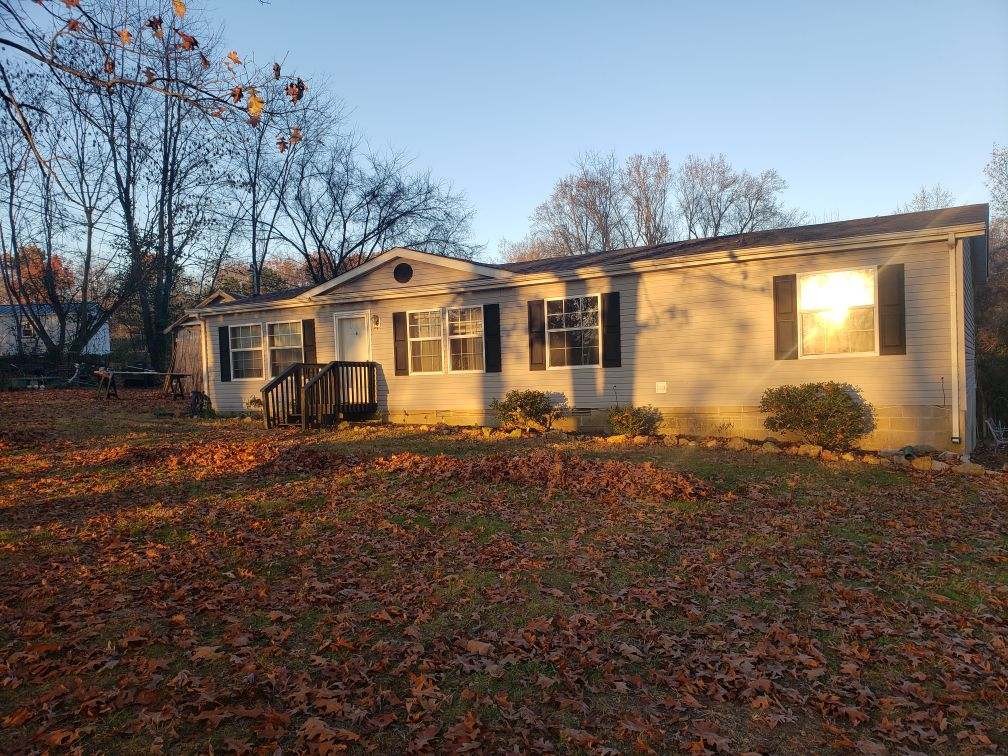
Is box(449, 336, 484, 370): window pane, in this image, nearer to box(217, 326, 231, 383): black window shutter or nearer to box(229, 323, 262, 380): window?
box(229, 323, 262, 380): window

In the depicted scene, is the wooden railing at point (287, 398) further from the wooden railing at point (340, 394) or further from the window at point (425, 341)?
the window at point (425, 341)

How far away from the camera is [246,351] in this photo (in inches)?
667

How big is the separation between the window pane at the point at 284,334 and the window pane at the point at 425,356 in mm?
3278

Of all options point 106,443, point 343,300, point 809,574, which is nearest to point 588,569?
point 809,574

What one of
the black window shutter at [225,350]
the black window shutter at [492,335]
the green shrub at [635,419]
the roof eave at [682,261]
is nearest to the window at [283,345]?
the roof eave at [682,261]

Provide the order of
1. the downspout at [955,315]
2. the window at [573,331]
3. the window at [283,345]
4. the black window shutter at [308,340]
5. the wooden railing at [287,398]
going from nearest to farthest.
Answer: the downspout at [955,315] → the window at [573,331] → the wooden railing at [287,398] → the black window shutter at [308,340] → the window at [283,345]

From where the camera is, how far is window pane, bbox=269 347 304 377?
16286 mm

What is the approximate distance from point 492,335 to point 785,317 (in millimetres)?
5685

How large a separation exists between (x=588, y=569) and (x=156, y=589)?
335 centimetres

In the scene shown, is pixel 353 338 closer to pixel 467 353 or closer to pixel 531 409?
pixel 467 353

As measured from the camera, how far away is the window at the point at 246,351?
1677 cm

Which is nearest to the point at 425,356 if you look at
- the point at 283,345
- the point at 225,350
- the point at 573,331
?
the point at 573,331

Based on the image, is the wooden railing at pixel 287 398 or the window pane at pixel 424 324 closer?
the wooden railing at pixel 287 398

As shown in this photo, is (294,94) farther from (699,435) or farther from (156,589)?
(699,435)
